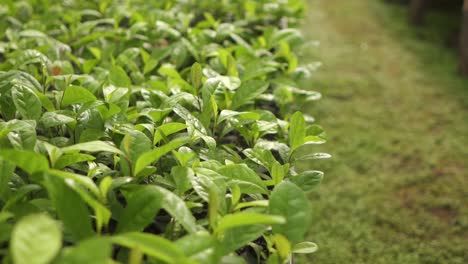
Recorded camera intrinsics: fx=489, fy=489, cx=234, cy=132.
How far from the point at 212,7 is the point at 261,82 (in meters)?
1.03

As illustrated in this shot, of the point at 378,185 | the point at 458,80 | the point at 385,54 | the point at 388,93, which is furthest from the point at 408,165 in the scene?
the point at 385,54

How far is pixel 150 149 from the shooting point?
3.17ft

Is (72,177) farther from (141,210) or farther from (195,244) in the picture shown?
(195,244)

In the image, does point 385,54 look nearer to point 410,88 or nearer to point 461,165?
point 410,88

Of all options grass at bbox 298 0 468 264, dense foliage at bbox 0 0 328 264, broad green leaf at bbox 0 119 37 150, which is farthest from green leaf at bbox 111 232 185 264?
grass at bbox 298 0 468 264

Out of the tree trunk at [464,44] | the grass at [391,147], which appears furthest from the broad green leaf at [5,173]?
the tree trunk at [464,44]

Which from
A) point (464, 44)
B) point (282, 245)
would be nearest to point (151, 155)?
point (282, 245)

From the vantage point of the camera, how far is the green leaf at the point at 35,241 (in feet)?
1.94

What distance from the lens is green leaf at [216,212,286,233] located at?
0.70 m

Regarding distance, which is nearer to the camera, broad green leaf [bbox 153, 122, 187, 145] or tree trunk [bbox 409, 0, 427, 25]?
broad green leaf [bbox 153, 122, 187, 145]

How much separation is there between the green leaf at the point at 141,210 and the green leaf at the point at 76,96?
37 centimetres

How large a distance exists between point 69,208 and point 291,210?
364mm

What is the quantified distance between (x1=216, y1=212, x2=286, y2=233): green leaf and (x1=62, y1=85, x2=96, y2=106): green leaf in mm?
487

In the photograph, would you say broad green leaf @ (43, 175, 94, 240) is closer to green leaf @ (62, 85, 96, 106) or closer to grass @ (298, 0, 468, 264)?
green leaf @ (62, 85, 96, 106)
